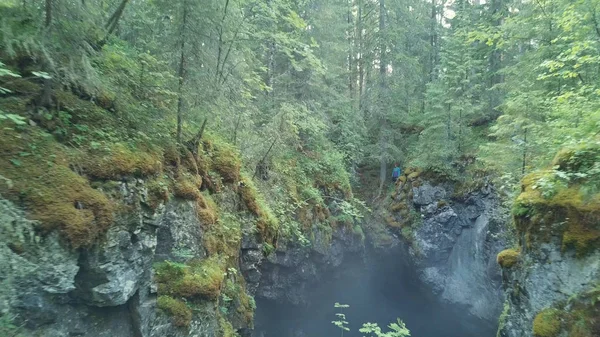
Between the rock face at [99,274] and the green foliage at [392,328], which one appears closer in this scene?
the rock face at [99,274]

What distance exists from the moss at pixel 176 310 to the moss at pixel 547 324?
563cm

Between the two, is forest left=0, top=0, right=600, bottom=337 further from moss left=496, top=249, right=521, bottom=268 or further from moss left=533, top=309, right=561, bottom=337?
moss left=533, top=309, right=561, bottom=337

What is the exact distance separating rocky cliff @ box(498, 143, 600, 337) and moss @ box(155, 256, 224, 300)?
17.9 ft

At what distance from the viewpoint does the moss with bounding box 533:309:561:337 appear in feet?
17.7

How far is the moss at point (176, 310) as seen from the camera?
5.48 meters

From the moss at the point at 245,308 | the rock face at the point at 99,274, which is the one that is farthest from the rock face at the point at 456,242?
the rock face at the point at 99,274

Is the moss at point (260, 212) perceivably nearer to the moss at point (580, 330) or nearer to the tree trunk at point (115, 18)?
the tree trunk at point (115, 18)

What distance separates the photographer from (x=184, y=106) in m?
6.95

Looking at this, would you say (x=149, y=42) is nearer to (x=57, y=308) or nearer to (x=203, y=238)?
(x=203, y=238)

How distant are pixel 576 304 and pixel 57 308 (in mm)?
7081

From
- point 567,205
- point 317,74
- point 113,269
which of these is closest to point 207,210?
point 113,269

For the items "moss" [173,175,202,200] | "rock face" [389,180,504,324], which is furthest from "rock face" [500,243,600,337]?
"rock face" [389,180,504,324]

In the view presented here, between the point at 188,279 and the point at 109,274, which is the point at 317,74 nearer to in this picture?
the point at 188,279

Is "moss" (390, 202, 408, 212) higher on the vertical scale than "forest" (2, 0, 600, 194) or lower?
lower
